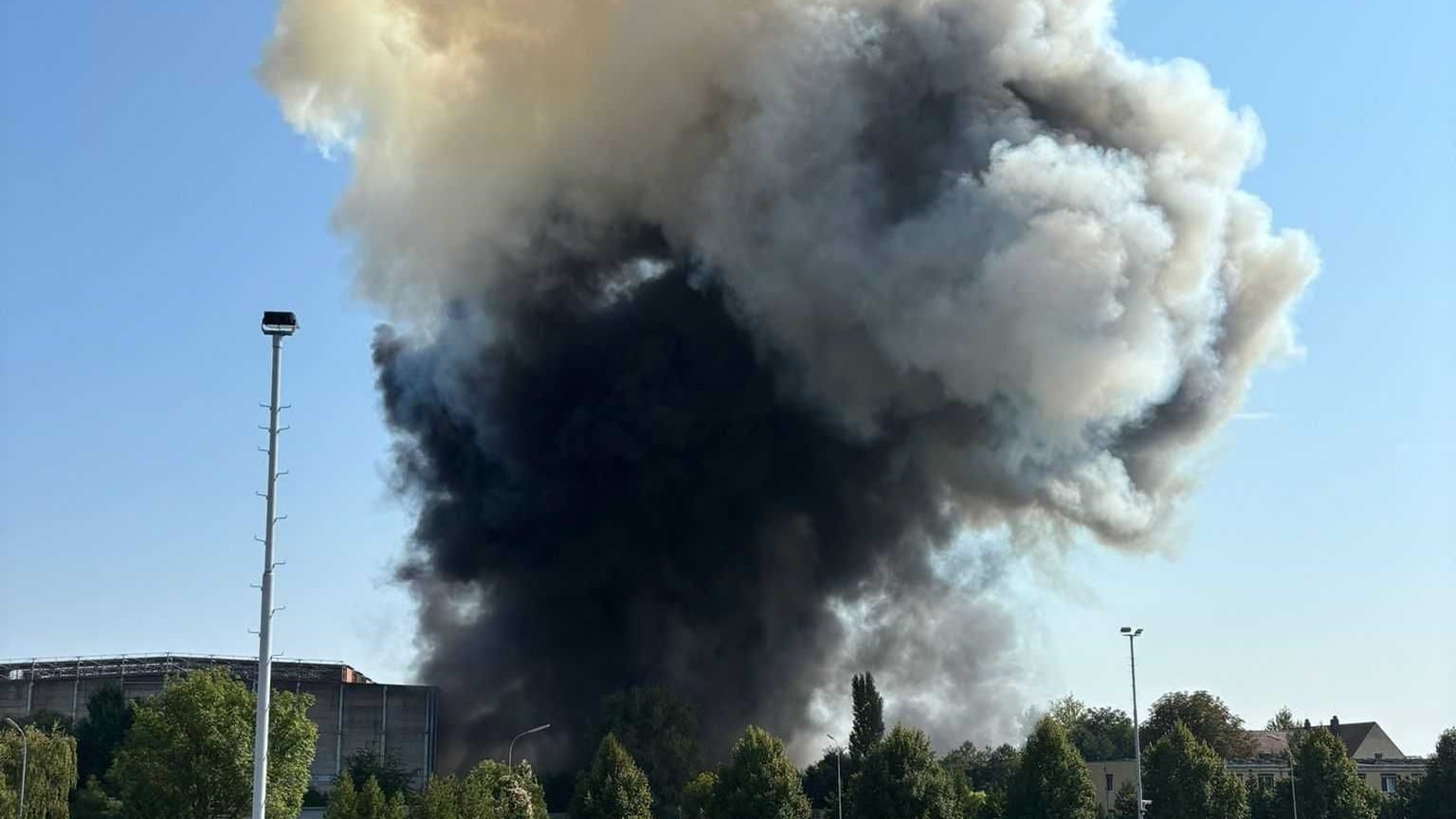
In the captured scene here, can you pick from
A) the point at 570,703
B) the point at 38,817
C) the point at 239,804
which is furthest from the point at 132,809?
the point at 570,703

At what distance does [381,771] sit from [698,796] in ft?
93.4

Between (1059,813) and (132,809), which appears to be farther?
(1059,813)

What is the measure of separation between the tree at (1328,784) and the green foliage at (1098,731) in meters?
48.7

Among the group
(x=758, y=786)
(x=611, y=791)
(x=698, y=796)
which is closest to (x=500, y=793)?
(x=611, y=791)

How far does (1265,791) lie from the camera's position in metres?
95.8

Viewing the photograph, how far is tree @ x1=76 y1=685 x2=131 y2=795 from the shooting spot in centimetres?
10681

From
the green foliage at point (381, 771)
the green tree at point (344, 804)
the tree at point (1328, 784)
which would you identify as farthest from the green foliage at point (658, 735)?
the green tree at point (344, 804)

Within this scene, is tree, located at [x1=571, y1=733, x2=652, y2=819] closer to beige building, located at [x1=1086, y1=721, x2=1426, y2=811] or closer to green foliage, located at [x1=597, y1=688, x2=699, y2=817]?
green foliage, located at [x1=597, y1=688, x2=699, y2=817]

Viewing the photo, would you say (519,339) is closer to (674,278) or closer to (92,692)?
(674,278)

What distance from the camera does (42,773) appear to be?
8506cm

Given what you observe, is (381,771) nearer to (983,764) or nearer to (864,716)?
(864,716)

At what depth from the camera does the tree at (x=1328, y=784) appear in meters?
89.8

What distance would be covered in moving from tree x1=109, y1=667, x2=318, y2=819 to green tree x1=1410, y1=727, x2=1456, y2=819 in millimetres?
68311

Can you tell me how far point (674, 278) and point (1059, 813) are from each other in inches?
1731
